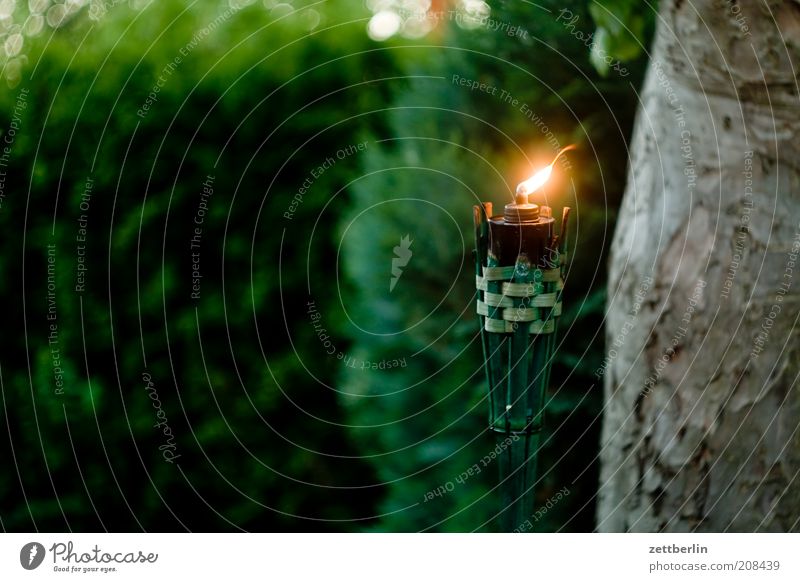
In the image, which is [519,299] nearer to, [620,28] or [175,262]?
[620,28]

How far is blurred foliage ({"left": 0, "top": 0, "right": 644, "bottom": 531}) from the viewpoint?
1577 millimetres

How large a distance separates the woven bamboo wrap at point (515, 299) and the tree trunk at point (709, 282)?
0.34m

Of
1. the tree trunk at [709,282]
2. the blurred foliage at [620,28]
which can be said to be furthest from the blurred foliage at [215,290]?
the blurred foliage at [620,28]

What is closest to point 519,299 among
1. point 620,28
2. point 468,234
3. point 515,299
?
point 515,299

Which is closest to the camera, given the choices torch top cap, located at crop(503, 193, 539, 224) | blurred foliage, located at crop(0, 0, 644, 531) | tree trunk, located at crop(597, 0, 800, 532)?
torch top cap, located at crop(503, 193, 539, 224)

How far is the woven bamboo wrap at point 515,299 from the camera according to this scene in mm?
1058

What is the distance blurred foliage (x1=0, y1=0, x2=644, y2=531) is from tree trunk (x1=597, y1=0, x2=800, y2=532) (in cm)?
16

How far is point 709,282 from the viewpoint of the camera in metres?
1.34

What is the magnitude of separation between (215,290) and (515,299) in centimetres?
89

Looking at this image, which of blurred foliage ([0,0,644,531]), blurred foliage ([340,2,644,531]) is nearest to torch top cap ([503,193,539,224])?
blurred foliage ([340,2,644,531])

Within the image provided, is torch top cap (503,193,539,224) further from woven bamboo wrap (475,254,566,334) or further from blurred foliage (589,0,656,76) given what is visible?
blurred foliage (589,0,656,76)

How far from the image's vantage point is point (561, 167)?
1.40m

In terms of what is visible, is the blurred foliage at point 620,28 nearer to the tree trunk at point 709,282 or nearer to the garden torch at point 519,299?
the tree trunk at point 709,282
